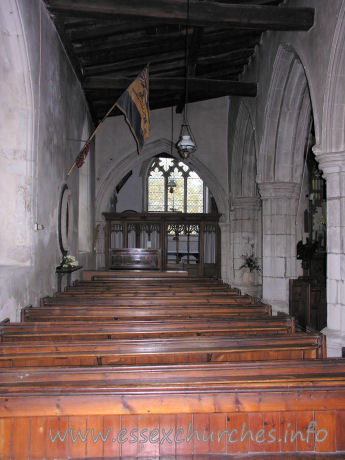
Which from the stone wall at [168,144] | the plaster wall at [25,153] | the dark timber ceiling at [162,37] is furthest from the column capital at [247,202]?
the plaster wall at [25,153]

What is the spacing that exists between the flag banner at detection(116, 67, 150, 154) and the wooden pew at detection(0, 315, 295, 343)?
318 cm

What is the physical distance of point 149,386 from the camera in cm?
198

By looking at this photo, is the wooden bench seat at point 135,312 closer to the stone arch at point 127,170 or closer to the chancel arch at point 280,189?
the chancel arch at point 280,189

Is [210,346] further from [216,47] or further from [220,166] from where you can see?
[220,166]

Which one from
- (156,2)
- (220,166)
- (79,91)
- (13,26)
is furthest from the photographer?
(220,166)

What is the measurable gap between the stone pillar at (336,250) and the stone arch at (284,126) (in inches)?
102

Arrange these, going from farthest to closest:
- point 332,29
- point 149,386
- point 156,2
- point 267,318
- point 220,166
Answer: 1. point 220,166
2. point 156,2
3. point 332,29
4. point 267,318
5. point 149,386

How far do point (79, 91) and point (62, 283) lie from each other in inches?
138

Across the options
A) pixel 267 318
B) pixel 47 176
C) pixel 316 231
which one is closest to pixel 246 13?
pixel 47 176

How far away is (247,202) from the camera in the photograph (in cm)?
1038

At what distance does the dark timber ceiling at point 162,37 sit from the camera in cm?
505

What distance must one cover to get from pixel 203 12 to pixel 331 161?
2375mm

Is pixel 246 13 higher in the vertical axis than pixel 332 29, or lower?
higher

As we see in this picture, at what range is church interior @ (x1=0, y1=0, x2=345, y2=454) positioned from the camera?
1.97 m
